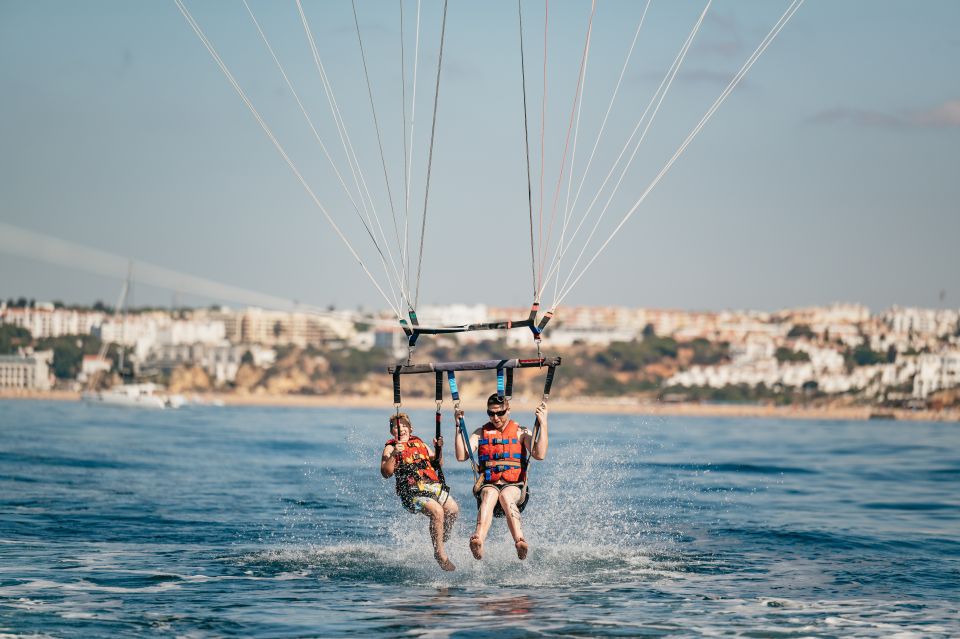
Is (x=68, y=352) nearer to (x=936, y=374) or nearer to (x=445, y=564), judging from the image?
(x=936, y=374)

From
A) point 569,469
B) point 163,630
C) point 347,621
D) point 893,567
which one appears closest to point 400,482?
point 347,621

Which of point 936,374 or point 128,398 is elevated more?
point 936,374

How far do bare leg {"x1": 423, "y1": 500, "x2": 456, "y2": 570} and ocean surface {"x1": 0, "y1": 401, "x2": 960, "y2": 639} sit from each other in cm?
26

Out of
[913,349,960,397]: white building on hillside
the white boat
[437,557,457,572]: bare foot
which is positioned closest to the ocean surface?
[437,557,457,572]: bare foot

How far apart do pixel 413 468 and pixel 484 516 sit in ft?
3.26

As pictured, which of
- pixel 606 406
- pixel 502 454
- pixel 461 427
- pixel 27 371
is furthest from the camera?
pixel 606 406

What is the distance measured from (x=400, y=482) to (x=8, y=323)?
14953cm

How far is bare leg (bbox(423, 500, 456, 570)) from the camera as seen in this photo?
1311 centimetres

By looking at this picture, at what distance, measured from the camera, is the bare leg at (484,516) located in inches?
485

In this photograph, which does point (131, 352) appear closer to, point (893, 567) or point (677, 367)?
point (677, 367)

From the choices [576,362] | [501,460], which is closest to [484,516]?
[501,460]

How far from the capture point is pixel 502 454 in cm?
1287

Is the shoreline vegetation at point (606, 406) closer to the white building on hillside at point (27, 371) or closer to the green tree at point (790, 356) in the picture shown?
the white building on hillside at point (27, 371)

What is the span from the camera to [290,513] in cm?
2092
